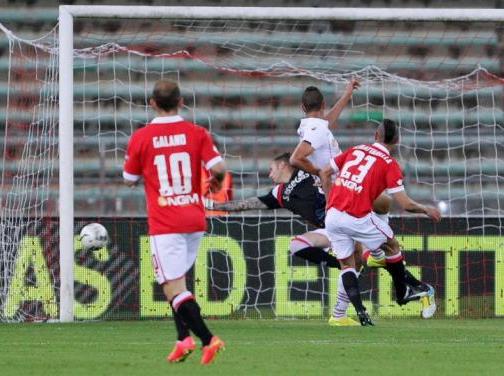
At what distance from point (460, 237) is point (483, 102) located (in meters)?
3.39

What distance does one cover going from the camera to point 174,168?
8.28m

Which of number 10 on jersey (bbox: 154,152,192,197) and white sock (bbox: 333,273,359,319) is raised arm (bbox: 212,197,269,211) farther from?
number 10 on jersey (bbox: 154,152,192,197)

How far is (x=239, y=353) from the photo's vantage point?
8891 millimetres

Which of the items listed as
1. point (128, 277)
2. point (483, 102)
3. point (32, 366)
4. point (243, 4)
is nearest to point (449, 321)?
point (128, 277)

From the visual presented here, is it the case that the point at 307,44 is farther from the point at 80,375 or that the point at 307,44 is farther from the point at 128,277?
the point at 80,375

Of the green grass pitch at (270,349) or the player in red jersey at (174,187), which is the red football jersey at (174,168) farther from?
the green grass pitch at (270,349)

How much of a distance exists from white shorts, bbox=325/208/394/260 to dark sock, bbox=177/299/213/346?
3643mm

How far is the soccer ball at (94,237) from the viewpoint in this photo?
12.8 m

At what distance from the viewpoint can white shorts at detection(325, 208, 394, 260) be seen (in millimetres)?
11703

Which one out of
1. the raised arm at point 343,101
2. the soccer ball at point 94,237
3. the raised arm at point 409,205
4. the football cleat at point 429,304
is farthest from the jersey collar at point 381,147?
the soccer ball at point 94,237

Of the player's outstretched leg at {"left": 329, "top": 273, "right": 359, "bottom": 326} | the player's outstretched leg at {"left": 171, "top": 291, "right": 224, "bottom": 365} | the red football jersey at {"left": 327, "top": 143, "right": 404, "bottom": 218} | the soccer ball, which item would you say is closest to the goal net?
the soccer ball

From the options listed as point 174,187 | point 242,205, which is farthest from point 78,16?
point 174,187

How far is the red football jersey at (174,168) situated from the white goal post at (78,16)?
4.48 meters

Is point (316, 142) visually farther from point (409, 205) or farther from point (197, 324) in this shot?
point (197, 324)
